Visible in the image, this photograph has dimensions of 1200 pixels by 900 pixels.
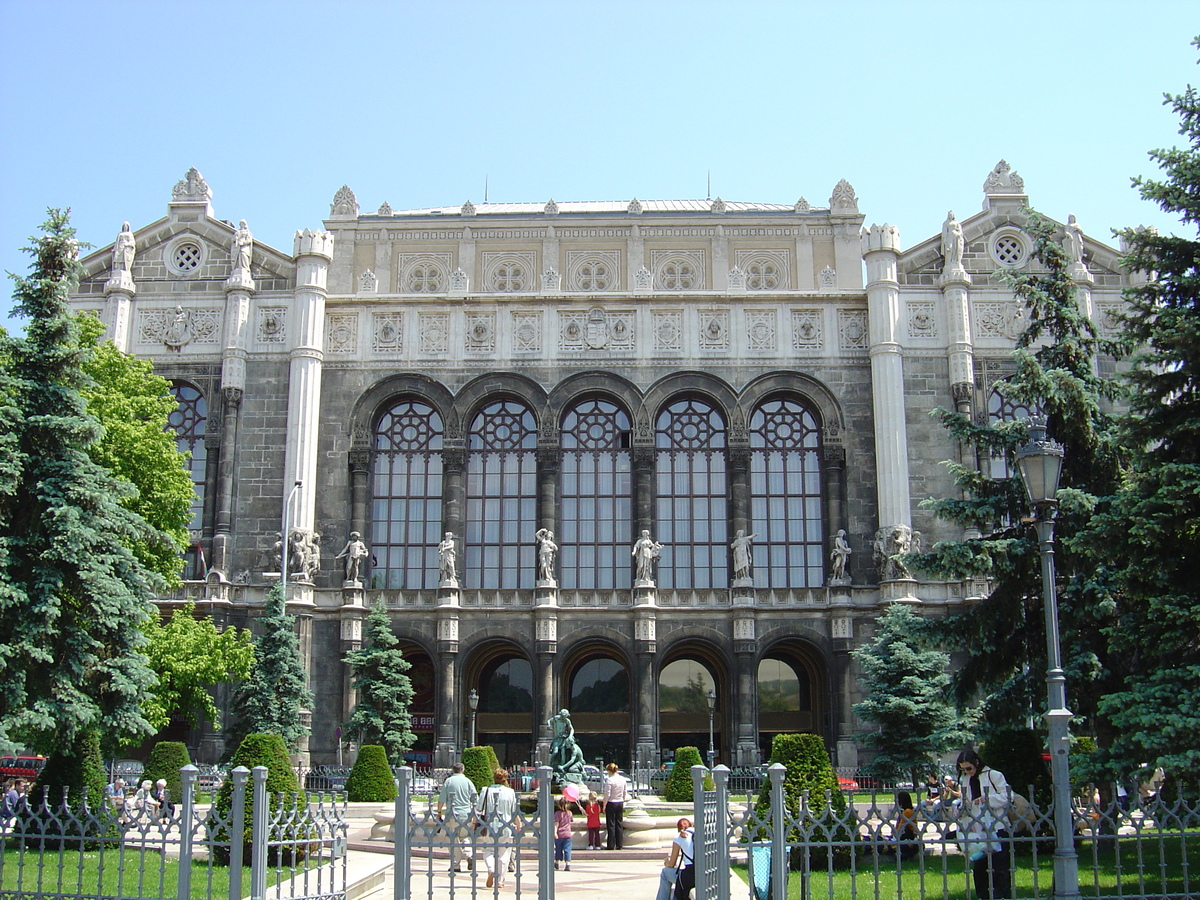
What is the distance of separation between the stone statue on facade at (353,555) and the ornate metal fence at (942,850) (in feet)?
82.9

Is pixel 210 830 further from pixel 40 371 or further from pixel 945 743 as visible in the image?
pixel 945 743

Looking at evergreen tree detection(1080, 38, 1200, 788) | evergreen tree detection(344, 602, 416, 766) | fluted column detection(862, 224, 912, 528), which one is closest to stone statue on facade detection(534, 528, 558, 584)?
evergreen tree detection(344, 602, 416, 766)

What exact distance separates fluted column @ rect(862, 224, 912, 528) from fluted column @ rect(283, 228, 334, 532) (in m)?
20.2

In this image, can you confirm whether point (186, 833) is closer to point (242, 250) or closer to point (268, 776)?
point (268, 776)

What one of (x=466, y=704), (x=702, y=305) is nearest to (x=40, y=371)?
(x=466, y=704)

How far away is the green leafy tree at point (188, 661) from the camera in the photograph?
3203 centimetres

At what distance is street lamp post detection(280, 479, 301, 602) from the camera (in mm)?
39231

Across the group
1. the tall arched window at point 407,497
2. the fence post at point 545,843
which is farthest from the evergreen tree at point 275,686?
the fence post at point 545,843

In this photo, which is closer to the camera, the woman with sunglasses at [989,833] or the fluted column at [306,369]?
the woman with sunglasses at [989,833]

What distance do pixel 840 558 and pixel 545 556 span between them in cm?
1015

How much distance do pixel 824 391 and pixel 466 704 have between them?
17.1m

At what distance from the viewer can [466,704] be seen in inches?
1703

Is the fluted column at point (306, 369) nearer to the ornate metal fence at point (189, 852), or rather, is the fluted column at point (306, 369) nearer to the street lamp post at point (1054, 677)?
the ornate metal fence at point (189, 852)

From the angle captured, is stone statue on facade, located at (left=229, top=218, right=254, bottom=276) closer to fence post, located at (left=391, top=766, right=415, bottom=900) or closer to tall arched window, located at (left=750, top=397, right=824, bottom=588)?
tall arched window, located at (left=750, top=397, right=824, bottom=588)
